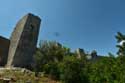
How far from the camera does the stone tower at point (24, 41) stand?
31.4 meters

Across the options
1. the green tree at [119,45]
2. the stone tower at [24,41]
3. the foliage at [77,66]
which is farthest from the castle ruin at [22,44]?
the green tree at [119,45]

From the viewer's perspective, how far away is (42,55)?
29.9m

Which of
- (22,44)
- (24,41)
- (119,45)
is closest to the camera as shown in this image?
(119,45)

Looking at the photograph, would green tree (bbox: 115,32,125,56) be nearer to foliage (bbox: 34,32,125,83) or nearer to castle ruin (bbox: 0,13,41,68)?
foliage (bbox: 34,32,125,83)

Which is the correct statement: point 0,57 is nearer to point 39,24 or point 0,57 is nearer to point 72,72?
point 39,24

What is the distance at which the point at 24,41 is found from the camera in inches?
1273

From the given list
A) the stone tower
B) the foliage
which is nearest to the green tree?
the foliage

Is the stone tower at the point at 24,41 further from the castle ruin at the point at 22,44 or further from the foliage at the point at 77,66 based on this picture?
the foliage at the point at 77,66

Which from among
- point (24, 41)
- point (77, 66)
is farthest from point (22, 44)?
point (77, 66)

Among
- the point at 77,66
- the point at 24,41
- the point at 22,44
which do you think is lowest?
the point at 77,66

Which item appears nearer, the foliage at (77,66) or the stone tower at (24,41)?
the foliage at (77,66)

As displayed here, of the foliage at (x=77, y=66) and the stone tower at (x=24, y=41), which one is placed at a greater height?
the stone tower at (x=24, y=41)

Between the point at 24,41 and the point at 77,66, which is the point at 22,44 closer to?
the point at 24,41

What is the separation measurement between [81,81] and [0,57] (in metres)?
14.2
